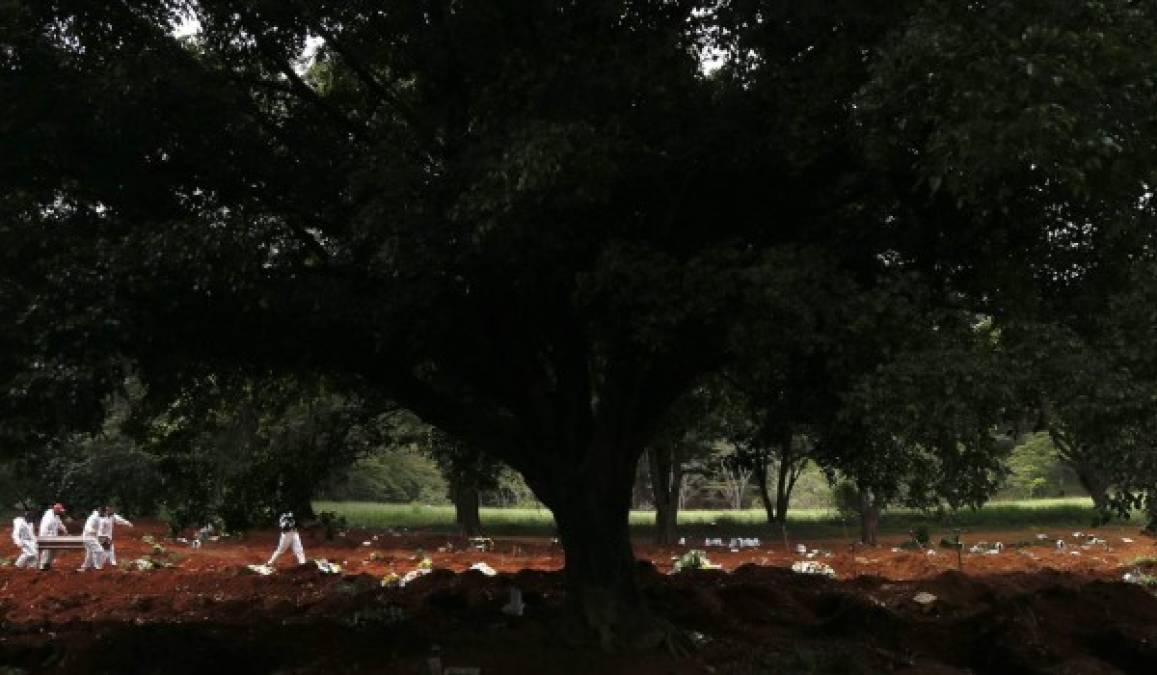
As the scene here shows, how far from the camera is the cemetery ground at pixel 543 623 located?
32.7 feet

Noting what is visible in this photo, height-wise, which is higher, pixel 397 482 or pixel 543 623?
pixel 397 482

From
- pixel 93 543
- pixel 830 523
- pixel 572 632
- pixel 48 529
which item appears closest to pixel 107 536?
pixel 48 529

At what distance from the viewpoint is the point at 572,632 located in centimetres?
1062

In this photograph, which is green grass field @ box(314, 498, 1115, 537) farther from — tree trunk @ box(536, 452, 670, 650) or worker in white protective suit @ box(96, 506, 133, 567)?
tree trunk @ box(536, 452, 670, 650)

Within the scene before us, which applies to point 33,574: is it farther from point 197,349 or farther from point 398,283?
point 398,283

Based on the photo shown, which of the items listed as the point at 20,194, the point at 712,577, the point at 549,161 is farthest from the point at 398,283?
the point at 712,577

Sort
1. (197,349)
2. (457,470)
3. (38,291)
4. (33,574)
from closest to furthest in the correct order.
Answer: (38,291) < (197,349) < (457,470) < (33,574)

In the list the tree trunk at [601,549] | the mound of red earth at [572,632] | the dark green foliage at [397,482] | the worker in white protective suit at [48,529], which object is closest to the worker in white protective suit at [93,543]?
the worker in white protective suit at [48,529]

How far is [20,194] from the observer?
7934 mm

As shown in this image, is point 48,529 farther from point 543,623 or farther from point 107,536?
point 543,623

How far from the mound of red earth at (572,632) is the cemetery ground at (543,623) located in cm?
3

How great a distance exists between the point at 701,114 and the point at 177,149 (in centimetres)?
461

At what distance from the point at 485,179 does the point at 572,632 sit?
5614 millimetres

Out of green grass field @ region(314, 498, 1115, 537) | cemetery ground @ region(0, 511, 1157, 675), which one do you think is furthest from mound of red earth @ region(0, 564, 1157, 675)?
green grass field @ region(314, 498, 1115, 537)
